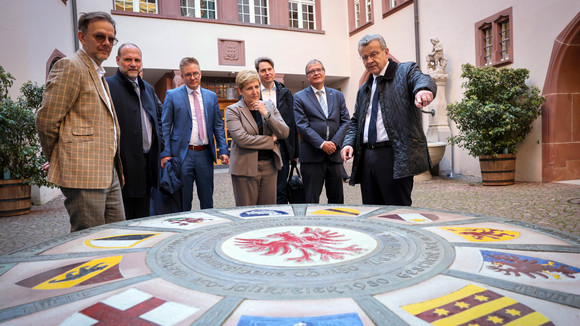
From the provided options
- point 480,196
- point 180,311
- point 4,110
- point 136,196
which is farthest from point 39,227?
point 480,196

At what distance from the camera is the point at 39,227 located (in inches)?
193

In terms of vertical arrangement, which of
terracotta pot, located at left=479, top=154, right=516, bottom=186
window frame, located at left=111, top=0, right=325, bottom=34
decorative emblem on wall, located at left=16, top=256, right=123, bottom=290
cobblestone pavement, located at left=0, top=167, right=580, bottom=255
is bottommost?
cobblestone pavement, located at left=0, top=167, right=580, bottom=255

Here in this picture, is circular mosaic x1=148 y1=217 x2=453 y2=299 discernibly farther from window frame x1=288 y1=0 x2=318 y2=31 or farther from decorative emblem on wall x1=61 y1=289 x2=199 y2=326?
window frame x1=288 y1=0 x2=318 y2=31

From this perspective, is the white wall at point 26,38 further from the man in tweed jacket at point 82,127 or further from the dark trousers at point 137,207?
the man in tweed jacket at point 82,127

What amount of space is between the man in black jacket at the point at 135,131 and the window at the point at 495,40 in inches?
282

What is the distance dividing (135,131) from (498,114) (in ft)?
20.4

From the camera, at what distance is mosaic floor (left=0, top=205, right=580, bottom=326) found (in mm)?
861

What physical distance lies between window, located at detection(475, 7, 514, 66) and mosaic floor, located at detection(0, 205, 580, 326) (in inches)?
285

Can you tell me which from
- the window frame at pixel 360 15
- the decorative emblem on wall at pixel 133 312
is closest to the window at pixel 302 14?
the window frame at pixel 360 15

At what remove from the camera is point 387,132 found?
269 centimetres

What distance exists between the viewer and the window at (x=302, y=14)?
12969mm

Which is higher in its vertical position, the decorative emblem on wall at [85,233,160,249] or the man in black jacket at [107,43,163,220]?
the man in black jacket at [107,43,163,220]

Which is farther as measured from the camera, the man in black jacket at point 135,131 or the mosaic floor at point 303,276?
the man in black jacket at point 135,131

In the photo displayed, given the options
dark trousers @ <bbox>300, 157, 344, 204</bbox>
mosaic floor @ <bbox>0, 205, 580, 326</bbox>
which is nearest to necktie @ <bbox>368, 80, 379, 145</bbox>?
dark trousers @ <bbox>300, 157, 344, 204</bbox>
